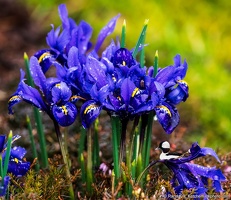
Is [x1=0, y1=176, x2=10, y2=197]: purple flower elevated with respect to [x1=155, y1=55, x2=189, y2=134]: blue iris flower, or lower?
lower

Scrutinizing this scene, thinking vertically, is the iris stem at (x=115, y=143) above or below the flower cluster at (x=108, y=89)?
below

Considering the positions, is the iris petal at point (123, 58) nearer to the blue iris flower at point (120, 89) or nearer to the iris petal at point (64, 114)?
the blue iris flower at point (120, 89)

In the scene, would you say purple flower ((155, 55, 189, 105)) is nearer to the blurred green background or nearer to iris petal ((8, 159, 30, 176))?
iris petal ((8, 159, 30, 176))

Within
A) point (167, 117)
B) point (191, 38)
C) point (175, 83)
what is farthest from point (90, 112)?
point (191, 38)

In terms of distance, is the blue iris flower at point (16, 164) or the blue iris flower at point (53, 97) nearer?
the blue iris flower at point (53, 97)

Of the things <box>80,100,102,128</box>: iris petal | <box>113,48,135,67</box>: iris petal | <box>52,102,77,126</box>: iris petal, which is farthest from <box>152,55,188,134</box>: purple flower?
<box>52,102,77,126</box>: iris petal

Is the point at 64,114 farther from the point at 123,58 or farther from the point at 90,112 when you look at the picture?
the point at 123,58

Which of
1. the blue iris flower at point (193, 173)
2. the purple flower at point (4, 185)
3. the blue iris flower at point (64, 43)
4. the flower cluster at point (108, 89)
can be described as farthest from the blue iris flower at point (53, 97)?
the blue iris flower at point (193, 173)
